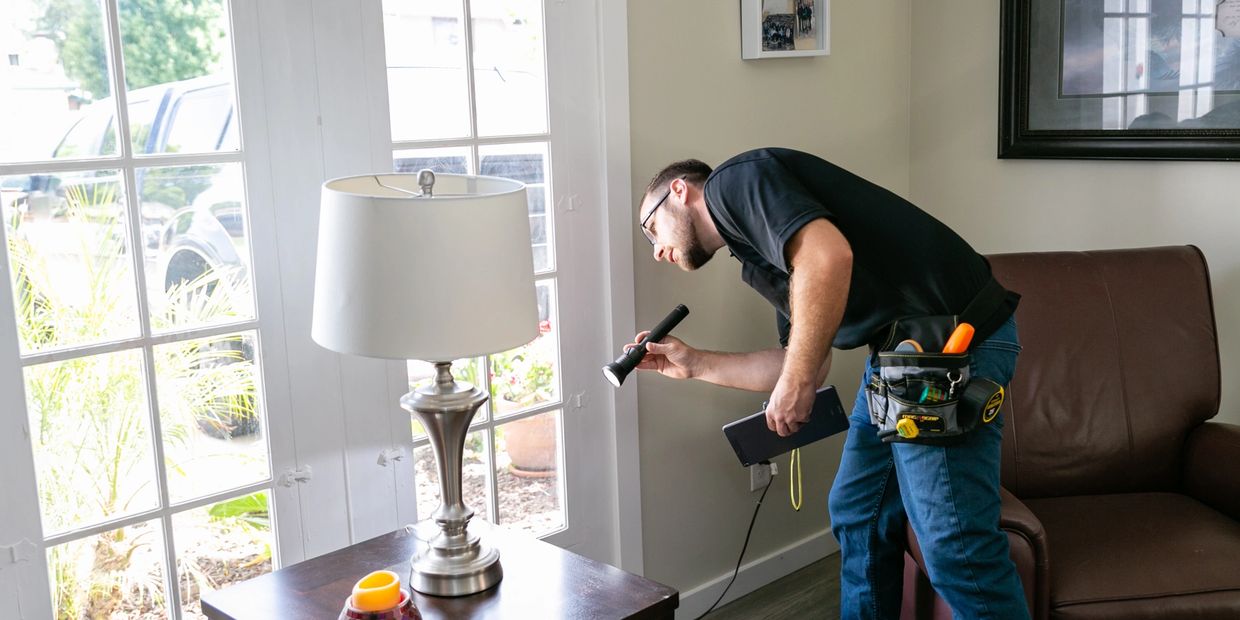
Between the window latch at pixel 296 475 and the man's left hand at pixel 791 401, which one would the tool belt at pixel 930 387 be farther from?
the window latch at pixel 296 475

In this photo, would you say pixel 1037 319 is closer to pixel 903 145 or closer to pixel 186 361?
pixel 903 145

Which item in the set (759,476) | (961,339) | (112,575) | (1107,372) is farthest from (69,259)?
(1107,372)

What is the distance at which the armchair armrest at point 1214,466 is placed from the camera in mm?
2172

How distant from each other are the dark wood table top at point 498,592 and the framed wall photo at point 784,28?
1492mm

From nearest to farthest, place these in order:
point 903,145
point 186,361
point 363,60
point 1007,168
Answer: point 186,361
point 363,60
point 1007,168
point 903,145

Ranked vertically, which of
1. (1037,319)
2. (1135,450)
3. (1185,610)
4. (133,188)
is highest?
(133,188)

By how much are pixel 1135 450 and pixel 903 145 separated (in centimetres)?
120

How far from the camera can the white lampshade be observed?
1417mm

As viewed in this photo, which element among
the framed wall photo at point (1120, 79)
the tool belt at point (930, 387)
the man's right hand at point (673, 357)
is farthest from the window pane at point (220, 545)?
the framed wall photo at point (1120, 79)

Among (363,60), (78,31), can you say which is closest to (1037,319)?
(363,60)

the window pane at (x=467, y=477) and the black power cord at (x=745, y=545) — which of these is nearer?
the window pane at (x=467, y=477)

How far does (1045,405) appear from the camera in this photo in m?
2.38

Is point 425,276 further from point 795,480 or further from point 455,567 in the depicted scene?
point 795,480

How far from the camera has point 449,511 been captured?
5.32 ft
